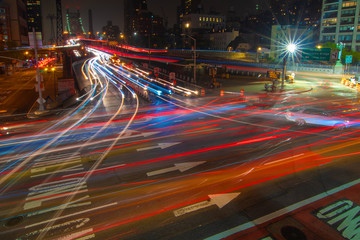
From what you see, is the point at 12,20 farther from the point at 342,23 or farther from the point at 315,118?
the point at 342,23

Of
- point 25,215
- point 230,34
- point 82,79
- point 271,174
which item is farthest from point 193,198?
point 230,34

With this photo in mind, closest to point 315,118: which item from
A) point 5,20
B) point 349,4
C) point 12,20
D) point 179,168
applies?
point 179,168

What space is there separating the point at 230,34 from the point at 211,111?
129001mm

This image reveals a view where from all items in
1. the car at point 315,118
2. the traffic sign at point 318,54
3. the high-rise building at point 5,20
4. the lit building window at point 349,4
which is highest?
the lit building window at point 349,4

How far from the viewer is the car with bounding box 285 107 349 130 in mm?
18859

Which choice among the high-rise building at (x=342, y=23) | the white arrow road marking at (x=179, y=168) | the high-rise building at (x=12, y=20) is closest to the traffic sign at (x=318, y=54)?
the white arrow road marking at (x=179, y=168)

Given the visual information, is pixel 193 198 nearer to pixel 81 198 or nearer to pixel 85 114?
pixel 81 198

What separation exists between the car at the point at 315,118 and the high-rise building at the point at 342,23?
86239mm

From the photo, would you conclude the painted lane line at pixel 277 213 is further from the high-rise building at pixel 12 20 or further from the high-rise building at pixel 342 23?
the high-rise building at pixel 12 20

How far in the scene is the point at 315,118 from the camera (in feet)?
67.5

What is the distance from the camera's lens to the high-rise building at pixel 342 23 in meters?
90.8

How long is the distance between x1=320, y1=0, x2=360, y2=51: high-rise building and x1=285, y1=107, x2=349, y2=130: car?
283ft

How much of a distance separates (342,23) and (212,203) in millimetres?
111506

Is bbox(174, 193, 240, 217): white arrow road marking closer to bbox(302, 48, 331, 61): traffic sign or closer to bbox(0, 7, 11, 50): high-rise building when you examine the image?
bbox(302, 48, 331, 61): traffic sign
